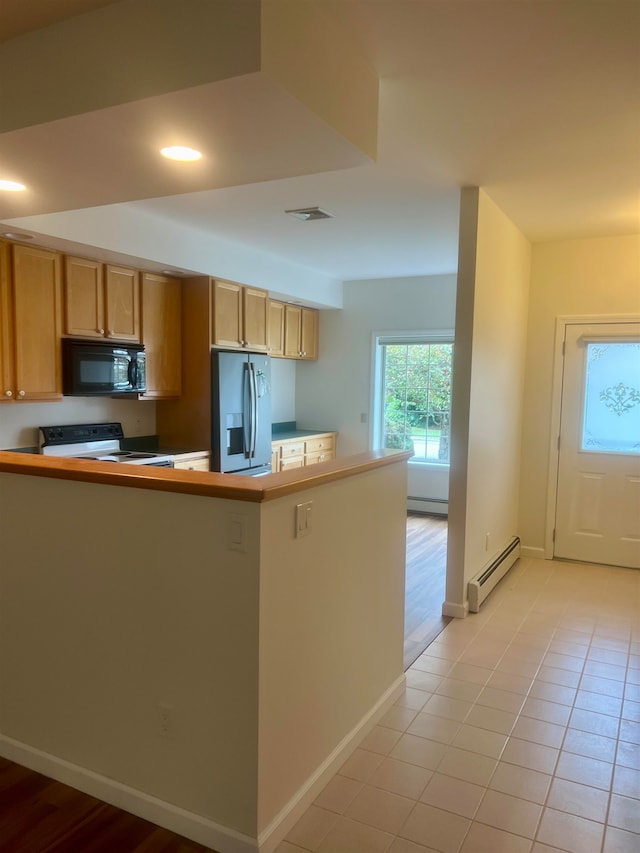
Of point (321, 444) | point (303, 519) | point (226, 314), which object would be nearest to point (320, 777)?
point (303, 519)

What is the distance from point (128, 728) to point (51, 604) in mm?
514

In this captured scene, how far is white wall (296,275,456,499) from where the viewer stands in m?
6.31

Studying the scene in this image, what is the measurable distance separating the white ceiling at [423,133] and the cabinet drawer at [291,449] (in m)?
2.44

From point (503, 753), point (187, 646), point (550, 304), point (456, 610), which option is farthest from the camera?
point (550, 304)

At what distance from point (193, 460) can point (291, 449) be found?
155 centimetres

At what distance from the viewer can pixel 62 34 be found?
1.81 m

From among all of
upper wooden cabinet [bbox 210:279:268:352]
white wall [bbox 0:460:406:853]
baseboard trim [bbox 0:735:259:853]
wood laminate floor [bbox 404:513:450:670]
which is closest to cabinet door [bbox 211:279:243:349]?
upper wooden cabinet [bbox 210:279:268:352]

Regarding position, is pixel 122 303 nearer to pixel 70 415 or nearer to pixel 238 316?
pixel 70 415

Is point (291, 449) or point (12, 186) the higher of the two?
point (12, 186)

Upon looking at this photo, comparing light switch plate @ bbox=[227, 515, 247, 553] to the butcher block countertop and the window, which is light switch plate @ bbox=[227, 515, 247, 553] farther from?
the window

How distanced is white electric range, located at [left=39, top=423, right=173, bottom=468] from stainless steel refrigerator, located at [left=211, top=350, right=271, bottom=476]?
54cm

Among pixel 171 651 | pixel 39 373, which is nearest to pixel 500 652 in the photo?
pixel 171 651

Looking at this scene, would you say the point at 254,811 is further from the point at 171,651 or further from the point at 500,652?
the point at 500,652

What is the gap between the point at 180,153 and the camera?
2055 millimetres
